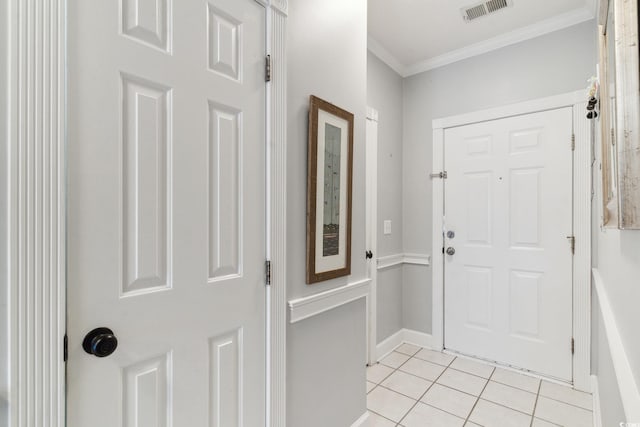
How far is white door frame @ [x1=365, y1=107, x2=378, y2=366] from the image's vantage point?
2684 millimetres

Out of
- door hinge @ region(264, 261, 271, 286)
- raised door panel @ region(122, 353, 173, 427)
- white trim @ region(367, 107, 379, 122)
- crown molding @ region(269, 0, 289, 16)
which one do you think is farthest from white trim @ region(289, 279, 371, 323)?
white trim @ region(367, 107, 379, 122)

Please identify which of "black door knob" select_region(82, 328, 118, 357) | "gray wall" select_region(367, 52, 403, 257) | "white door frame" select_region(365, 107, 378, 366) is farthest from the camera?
"gray wall" select_region(367, 52, 403, 257)

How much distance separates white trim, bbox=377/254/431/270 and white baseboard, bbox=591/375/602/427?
1385 millimetres

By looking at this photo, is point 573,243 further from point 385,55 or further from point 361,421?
point 385,55

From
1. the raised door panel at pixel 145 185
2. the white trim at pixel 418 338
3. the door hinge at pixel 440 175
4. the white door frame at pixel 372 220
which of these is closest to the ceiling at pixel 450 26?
the white door frame at pixel 372 220

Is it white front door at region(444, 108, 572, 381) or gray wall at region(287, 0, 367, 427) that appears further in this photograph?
white front door at region(444, 108, 572, 381)

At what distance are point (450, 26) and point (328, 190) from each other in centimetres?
195

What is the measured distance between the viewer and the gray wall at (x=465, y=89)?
235 centimetres

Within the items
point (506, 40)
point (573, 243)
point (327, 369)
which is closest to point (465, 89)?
point (506, 40)

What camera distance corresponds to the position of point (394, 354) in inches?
114

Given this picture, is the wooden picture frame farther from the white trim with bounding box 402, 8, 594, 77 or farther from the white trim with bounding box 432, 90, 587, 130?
the white trim with bounding box 402, 8, 594, 77

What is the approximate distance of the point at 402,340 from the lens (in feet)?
10.3

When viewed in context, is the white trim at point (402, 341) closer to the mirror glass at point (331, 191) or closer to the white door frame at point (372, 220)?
the white door frame at point (372, 220)

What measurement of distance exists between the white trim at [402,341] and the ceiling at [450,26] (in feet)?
8.61
